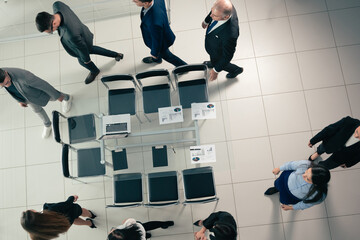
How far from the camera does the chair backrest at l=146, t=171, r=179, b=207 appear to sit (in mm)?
2941

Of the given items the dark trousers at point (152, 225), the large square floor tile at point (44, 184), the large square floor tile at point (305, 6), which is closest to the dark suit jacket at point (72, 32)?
the large square floor tile at point (44, 184)

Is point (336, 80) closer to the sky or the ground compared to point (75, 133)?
closer to the sky

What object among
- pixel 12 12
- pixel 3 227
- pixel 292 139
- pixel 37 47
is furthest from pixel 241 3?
pixel 3 227

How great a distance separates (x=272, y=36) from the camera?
3.91 metres

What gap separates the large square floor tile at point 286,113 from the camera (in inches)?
140

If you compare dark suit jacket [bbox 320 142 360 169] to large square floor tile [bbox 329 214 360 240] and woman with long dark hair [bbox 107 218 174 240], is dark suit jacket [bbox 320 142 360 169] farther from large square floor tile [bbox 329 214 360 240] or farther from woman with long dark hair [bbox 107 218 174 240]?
woman with long dark hair [bbox 107 218 174 240]

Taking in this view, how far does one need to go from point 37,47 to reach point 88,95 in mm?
1358

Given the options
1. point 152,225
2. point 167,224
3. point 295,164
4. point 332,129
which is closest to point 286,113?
point 332,129

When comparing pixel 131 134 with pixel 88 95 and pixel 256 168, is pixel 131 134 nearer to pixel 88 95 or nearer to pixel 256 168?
pixel 88 95

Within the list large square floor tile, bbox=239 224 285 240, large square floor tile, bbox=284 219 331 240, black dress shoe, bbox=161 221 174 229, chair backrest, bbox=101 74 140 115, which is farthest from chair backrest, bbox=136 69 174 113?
large square floor tile, bbox=284 219 331 240

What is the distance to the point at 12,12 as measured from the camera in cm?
435

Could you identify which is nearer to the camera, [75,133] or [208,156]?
[208,156]

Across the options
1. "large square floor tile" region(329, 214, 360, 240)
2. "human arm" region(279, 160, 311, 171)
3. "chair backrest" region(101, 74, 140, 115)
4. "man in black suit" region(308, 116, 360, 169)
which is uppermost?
"chair backrest" region(101, 74, 140, 115)

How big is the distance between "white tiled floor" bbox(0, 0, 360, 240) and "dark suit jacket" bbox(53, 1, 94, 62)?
0.70 m
